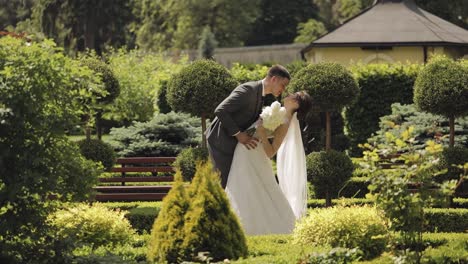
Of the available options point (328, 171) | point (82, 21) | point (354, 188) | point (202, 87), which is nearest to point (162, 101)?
point (202, 87)

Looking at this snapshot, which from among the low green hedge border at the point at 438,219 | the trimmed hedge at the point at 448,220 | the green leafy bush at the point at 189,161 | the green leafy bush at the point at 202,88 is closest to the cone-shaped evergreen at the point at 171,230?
the low green hedge border at the point at 438,219

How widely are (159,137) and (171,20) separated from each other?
143ft

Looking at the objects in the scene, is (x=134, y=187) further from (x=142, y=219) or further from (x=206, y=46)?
(x=206, y=46)

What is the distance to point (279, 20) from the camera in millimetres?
69812

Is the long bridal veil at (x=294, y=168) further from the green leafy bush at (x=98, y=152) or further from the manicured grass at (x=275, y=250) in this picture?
the green leafy bush at (x=98, y=152)

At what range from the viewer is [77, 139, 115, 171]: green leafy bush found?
55.3 ft

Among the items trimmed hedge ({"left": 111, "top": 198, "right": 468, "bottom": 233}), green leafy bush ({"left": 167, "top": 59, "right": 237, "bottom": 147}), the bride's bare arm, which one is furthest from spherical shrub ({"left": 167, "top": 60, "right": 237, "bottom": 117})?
the bride's bare arm

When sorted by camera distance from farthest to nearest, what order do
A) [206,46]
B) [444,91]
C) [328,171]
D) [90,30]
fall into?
[90,30] → [206,46] → [444,91] → [328,171]

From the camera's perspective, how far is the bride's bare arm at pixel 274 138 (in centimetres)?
1211

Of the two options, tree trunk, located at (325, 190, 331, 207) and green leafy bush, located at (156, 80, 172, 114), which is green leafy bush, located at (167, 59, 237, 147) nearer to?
tree trunk, located at (325, 190, 331, 207)

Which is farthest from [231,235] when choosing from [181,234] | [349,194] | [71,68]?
[349,194]

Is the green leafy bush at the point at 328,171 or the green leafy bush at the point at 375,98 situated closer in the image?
the green leafy bush at the point at 328,171

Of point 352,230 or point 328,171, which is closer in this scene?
point 352,230

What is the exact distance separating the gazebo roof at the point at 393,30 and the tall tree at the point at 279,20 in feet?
104
